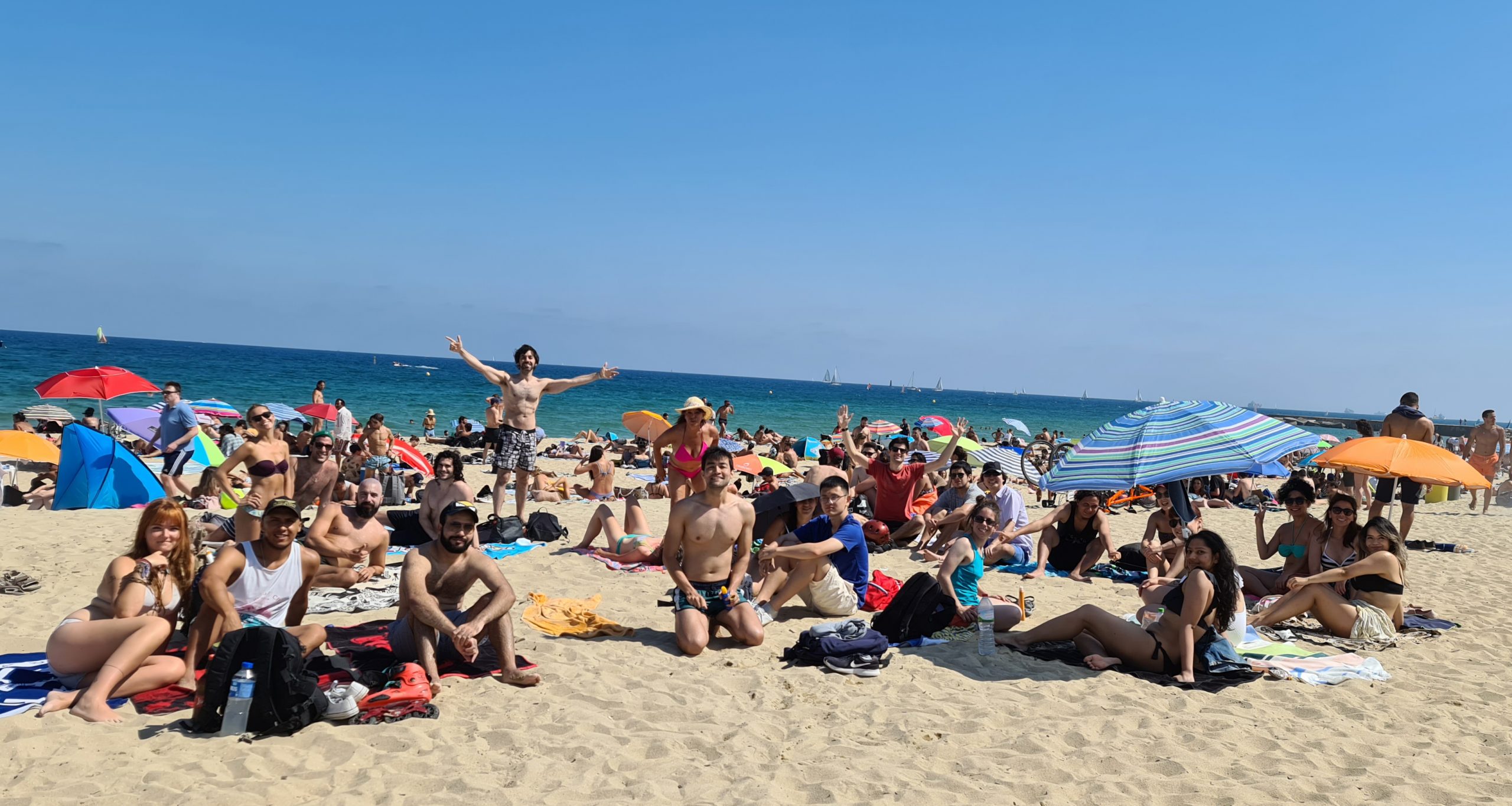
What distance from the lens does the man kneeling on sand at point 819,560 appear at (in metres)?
6.20

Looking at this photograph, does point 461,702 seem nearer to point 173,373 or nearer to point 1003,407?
point 173,373

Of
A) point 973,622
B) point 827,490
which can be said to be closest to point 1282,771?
point 973,622

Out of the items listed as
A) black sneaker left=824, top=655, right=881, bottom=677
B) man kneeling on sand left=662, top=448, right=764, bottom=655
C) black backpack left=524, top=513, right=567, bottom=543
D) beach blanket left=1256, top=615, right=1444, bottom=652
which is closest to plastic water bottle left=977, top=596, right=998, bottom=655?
black sneaker left=824, top=655, right=881, bottom=677

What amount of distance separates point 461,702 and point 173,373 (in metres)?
62.1

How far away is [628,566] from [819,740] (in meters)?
4.07

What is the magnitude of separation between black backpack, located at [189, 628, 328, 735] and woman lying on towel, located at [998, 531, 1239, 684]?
430 cm

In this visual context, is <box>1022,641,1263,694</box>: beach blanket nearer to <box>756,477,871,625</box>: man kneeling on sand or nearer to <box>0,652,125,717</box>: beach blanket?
<box>756,477,871,625</box>: man kneeling on sand

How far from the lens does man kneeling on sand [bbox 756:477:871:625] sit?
6.20m

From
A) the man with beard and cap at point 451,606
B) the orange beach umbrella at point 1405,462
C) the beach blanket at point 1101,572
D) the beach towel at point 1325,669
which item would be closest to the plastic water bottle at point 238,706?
the man with beard and cap at point 451,606

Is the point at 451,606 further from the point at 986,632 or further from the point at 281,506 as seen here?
the point at 986,632

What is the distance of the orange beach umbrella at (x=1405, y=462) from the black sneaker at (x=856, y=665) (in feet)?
15.0

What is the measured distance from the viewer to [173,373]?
55.5 meters

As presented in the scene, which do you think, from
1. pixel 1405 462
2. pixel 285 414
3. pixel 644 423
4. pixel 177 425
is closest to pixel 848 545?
pixel 1405 462

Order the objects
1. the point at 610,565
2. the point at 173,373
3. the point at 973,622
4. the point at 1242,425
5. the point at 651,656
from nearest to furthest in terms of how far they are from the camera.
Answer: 1. the point at 651,656
2. the point at 973,622
3. the point at 1242,425
4. the point at 610,565
5. the point at 173,373
